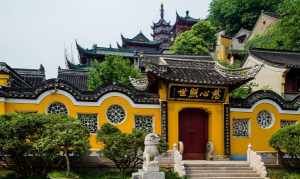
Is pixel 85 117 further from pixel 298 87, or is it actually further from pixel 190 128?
pixel 298 87

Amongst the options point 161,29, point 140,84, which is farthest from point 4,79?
point 161,29

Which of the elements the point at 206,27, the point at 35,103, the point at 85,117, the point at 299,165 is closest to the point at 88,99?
the point at 85,117

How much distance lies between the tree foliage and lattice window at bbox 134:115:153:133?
3367mm

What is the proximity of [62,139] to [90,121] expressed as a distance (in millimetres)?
3403

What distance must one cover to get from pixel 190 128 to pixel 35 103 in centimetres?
581

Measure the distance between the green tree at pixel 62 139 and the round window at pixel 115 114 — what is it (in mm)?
2919

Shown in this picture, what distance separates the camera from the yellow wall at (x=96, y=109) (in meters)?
15.5

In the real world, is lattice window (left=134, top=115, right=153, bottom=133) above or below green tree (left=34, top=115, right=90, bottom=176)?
above

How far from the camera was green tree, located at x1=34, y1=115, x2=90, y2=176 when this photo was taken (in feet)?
42.0

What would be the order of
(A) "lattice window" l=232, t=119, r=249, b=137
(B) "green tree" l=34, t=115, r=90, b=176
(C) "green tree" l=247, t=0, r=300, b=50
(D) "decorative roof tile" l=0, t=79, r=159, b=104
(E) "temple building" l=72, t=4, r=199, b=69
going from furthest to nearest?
(E) "temple building" l=72, t=4, r=199, b=69 < (C) "green tree" l=247, t=0, r=300, b=50 < (A) "lattice window" l=232, t=119, r=249, b=137 < (D) "decorative roof tile" l=0, t=79, r=159, b=104 < (B) "green tree" l=34, t=115, r=90, b=176

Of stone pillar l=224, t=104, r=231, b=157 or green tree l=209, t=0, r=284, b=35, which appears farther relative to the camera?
green tree l=209, t=0, r=284, b=35

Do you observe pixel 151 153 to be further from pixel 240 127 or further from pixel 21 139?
pixel 240 127

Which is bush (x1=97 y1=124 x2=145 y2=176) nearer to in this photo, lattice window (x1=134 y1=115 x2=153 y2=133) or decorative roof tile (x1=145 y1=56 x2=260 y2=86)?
lattice window (x1=134 y1=115 x2=153 y2=133)

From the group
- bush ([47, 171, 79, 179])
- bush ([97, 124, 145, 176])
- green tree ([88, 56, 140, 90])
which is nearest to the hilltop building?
green tree ([88, 56, 140, 90])
